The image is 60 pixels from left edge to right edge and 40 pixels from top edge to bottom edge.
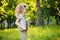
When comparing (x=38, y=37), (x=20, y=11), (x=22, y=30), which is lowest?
(x=38, y=37)

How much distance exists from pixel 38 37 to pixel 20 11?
6943 millimetres

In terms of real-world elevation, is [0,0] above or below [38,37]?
above

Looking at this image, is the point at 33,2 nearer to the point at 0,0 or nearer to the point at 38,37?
the point at 0,0

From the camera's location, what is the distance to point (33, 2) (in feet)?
102

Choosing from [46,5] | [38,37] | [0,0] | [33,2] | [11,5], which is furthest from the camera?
[11,5]

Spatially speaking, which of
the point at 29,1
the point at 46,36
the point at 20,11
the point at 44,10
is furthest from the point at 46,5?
the point at 20,11

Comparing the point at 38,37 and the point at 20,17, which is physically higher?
the point at 20,17

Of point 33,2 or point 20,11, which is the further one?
point 33,2

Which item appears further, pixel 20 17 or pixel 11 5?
pixel 11 5

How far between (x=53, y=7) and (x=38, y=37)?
17.4m

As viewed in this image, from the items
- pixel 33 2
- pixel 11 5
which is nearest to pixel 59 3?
pixel 33 2

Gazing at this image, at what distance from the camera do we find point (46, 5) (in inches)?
1385

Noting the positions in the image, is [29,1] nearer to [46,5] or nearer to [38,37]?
[46,5]

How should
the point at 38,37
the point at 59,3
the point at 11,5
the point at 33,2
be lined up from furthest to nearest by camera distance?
the point at 11,5, the point at 33,2, the point at 59,3, the point at 38,37
